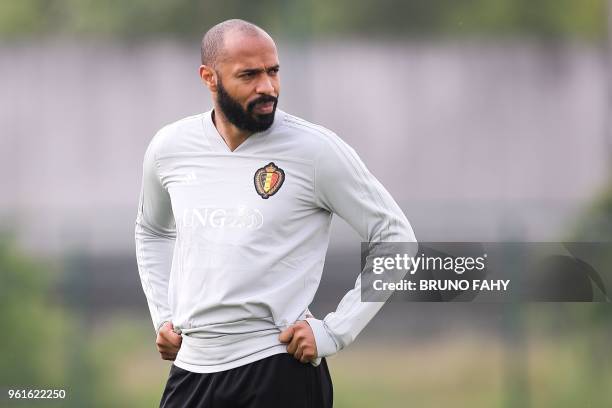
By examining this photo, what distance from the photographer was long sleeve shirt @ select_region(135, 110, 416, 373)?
8.75 ft

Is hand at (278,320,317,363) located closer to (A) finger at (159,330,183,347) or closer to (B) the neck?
(A) finger at (159,330,183,347)

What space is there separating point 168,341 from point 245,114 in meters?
0.63

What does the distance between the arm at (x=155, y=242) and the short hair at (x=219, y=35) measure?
30cm

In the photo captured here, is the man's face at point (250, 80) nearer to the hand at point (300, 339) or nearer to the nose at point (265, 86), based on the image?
the nose at point (265, 86)

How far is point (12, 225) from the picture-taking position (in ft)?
18.5

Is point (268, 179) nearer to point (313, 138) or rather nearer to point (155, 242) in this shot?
point (313, 138)

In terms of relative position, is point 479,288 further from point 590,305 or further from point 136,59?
point 136,59

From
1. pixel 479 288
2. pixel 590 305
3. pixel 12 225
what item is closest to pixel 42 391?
pixel 12 225

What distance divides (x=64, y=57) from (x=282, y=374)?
383 cm

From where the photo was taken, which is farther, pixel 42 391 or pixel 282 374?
pixel 42 391

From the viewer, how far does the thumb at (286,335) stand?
2.67 m

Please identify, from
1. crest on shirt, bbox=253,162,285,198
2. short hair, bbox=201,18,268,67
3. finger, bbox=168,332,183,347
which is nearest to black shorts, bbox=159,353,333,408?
finger, bbox=168,332,183,347

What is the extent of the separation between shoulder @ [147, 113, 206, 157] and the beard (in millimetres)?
134

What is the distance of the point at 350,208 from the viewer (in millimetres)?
2695
